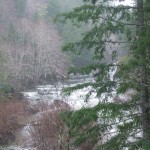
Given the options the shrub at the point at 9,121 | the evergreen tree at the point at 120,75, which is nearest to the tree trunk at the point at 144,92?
the evergreen tree at the point at 120,75

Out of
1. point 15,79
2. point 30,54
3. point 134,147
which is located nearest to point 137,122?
point 134,147

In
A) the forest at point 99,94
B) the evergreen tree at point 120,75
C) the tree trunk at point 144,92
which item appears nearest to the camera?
the evergreen tree at point 120,75

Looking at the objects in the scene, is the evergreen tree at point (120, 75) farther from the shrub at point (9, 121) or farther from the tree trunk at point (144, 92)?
the shrub at point (9, 121)

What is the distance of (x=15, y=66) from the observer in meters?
49.4

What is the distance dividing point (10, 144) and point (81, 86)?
47.3 feet

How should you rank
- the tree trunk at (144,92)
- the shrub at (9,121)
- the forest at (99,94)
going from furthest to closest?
1. the shrub at (9,121)
2. the tree trunk at (144,92)
3. the forest at (99,94)

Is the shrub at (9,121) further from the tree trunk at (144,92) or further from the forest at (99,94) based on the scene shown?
the tree trunk at (144,92)

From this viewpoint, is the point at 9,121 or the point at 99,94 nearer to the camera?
the point at 99,94

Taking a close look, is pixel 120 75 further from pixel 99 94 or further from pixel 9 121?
pixel 9 121

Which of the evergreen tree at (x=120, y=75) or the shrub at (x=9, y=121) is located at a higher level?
the evergreen tree at (x=120, y=75)

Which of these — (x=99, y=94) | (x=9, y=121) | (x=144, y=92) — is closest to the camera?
(x=144, y=92)

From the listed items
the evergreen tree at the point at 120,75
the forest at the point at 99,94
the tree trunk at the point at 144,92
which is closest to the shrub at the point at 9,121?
the forest at the point at 99,94

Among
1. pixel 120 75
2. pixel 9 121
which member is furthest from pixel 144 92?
pixel 9 121

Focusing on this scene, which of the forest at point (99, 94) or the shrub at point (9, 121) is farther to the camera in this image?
the shrub at point (9, 121)
